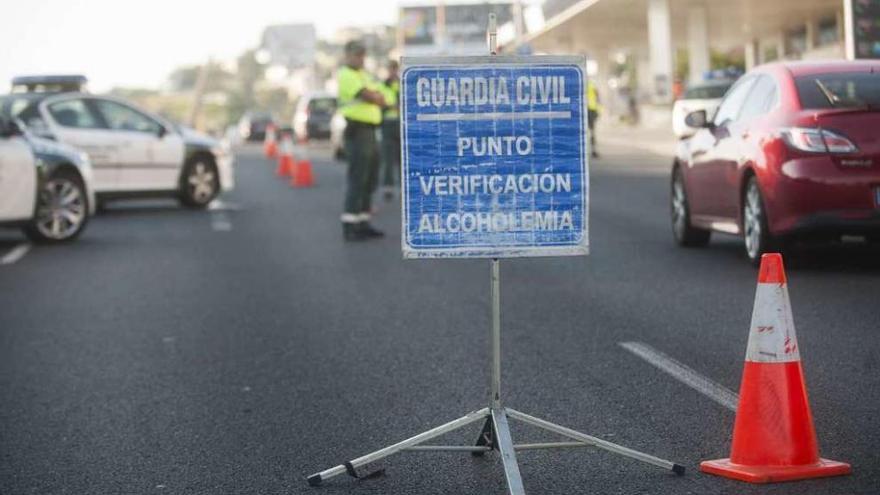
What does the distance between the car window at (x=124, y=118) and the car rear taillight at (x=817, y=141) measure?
11.8m

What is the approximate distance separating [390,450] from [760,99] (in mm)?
7523

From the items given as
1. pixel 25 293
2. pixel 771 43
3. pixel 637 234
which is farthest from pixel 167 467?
pixel 771 43

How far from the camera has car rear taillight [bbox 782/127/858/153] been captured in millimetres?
11430

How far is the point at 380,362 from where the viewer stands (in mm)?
8719

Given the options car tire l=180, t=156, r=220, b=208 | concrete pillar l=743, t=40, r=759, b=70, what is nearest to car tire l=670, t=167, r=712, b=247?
car tire l=180, t=156, r=220, b=208

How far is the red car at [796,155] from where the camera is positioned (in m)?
11.4

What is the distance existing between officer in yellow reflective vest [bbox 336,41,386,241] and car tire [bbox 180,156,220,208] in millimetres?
6597

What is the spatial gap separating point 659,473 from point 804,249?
8.24 metres

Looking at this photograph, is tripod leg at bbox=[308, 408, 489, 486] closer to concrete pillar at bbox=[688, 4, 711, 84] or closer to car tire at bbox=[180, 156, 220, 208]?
car tire at bbox=[180, 156, 220, 208]

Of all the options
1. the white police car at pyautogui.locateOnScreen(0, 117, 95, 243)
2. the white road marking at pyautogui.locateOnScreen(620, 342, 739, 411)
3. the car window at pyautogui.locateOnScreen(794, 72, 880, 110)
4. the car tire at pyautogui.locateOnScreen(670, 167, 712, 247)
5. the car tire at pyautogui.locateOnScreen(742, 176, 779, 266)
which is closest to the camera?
the white road marking at pyautogui.locateOnScreen(620, 342, 739, 411)

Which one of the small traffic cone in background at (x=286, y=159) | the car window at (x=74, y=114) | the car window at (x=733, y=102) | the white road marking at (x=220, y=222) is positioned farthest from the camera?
the small traffic cone in background at (x=286, y=159)

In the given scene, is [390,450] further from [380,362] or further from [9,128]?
[9,128]

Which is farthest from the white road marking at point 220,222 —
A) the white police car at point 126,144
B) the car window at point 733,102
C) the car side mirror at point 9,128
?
the car window at point 733,102

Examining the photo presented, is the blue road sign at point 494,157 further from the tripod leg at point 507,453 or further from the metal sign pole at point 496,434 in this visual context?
the tripod leg at point 507,453
